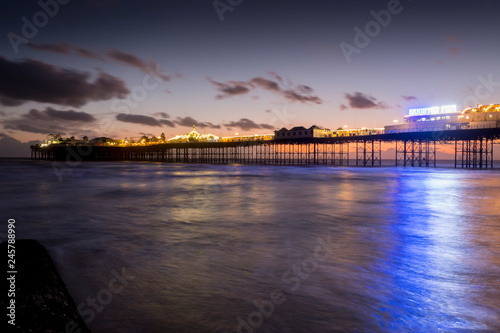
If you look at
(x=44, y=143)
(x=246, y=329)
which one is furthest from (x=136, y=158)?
(x=246, y=329)

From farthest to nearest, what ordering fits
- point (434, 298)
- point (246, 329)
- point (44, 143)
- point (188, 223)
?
point (44, 143) → point (188, 223) → point (434, 298) → point (246, 329)

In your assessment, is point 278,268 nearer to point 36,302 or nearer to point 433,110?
point 36,302

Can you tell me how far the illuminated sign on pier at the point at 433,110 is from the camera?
68.7 m

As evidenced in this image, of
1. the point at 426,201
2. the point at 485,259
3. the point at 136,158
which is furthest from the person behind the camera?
the point at 136,158

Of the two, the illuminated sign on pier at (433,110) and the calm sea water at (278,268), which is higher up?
the illuminated sign on pier at (433,110)

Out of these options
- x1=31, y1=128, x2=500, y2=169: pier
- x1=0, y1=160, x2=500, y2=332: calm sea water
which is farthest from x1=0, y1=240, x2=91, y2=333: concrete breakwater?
x1=31, y1=128, x2=500, y2=169: pier

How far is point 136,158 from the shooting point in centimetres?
13588

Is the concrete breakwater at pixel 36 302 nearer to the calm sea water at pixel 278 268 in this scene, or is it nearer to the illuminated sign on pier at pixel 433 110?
the calm sea water at pixel 278 268

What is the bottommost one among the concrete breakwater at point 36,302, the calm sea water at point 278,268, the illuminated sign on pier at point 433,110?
the calm sea water at point 278,268

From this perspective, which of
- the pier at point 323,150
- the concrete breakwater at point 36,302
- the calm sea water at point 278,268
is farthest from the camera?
the pier at point 323,150

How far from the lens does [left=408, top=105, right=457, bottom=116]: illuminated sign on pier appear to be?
68688 mm

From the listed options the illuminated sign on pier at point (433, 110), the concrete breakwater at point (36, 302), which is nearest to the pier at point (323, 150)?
the illuminated sign on pier at point (433, 110)

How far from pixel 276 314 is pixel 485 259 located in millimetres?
5181

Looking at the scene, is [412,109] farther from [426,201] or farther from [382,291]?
[382,291]
